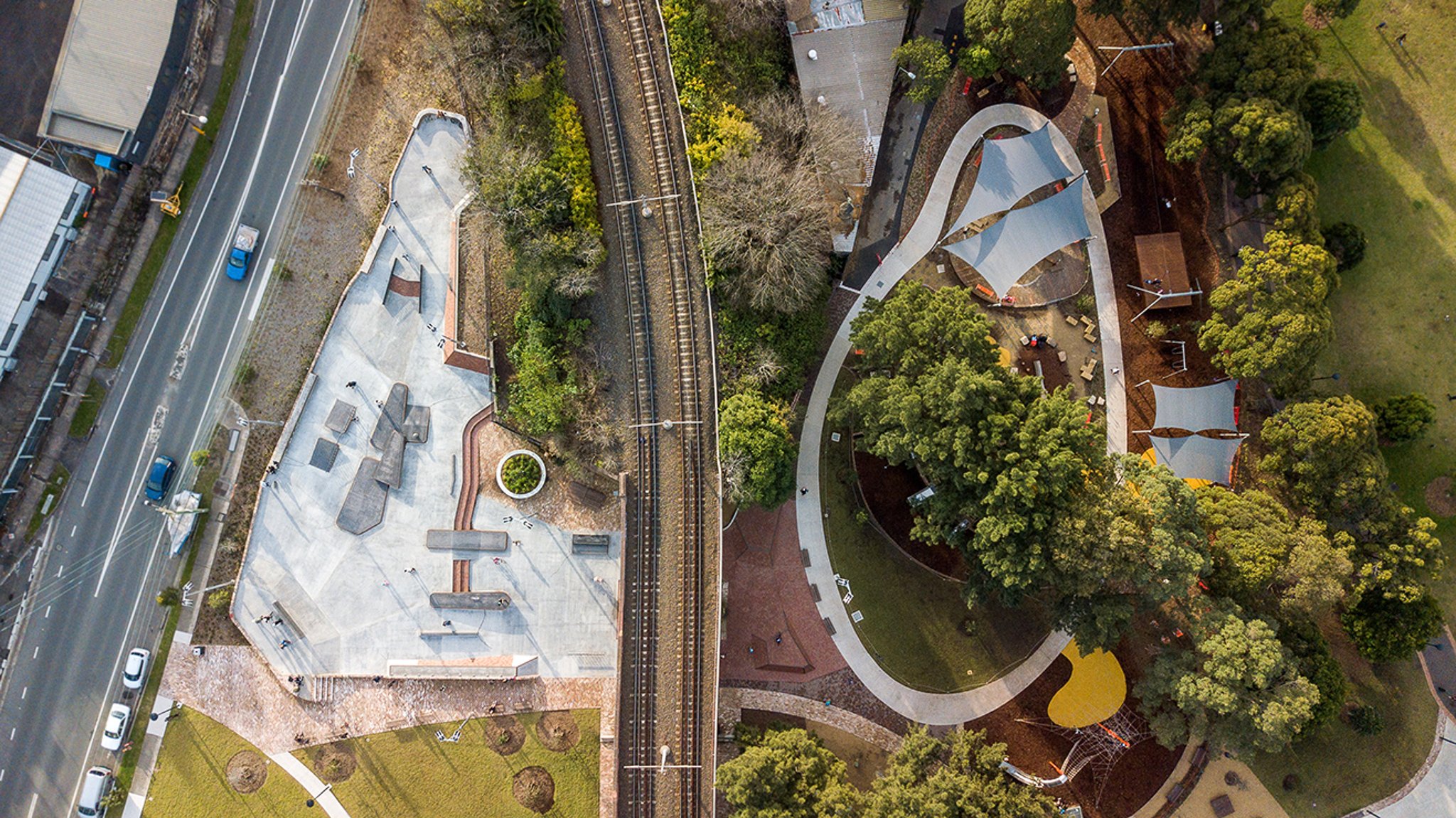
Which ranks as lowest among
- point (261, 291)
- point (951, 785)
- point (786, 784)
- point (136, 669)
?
point (951, 785)

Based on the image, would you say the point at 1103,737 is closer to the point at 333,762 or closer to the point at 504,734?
the point at 504,734

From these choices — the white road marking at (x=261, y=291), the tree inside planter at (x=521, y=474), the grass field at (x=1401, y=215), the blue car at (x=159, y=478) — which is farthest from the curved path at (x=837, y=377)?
the blue car at (x=159, y=478)

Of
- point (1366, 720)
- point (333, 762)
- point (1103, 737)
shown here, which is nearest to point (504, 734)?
point (333, 762)

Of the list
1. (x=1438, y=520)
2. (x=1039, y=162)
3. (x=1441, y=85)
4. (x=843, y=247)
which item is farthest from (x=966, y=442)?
(x=1441, y=85)

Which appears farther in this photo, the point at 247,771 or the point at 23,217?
the point at 247,771

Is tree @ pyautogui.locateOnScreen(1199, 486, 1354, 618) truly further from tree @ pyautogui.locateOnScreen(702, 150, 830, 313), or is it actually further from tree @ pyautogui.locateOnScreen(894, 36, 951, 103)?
tree @ pyautogui.locateOnScreen(894, 36, 951, 103)

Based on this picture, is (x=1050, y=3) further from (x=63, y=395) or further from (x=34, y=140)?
(x=63, y=395)
